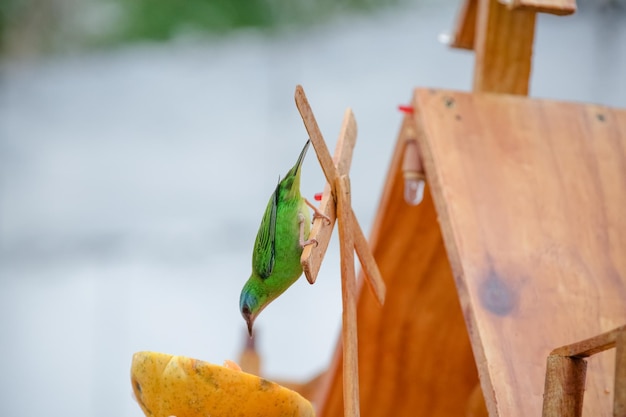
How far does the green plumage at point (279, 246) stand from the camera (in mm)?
1471

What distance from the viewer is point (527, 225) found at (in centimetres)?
166

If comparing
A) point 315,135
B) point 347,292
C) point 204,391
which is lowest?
point 204,391

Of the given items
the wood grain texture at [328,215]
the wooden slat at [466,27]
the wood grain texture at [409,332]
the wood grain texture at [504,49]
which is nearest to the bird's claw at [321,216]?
the wood grain texture at [328,215]

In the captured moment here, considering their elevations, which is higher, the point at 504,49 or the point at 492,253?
the point at 504,49

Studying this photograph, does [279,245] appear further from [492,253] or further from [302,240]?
[492,253]

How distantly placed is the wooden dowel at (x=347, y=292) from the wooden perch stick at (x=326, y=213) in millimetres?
17

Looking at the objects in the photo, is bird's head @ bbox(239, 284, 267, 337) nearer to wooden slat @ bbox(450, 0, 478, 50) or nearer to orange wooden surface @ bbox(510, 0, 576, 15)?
orange wooden surface @ bbox(510, 0, 576, 15)

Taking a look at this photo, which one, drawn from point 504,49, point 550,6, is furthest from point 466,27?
point 550,6

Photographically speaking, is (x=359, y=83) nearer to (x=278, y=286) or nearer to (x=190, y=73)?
(x=190, y=73)

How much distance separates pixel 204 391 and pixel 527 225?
667 millimetres

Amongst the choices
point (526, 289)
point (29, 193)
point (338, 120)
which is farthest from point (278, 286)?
point (29, 193)

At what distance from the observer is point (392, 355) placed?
2.21 meters

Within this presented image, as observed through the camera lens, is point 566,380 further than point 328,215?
No

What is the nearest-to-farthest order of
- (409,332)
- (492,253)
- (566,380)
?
(566,380), (492,253), (409,332)
